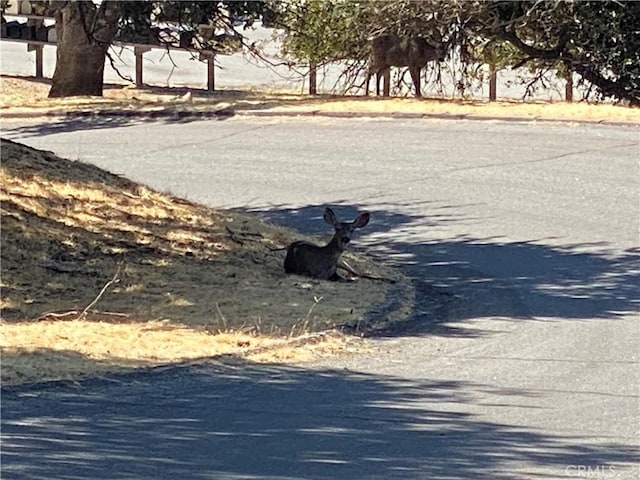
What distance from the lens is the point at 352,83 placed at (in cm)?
2705

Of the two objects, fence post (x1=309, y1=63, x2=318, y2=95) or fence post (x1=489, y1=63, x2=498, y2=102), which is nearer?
fence post (x1=489, y1=63, x2=498, y2=102)

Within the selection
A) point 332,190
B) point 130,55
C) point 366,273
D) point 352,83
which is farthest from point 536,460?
point 130,55

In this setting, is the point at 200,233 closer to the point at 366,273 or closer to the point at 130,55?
the point at 366,273

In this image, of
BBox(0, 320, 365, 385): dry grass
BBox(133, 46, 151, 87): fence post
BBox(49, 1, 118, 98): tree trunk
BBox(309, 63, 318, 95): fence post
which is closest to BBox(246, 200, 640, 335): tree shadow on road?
BBox(0, 320, 365, 385): dry grass

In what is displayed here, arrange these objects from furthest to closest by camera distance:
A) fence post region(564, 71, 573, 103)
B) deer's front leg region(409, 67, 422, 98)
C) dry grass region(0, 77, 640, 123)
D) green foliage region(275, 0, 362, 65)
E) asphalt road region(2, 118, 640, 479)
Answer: green foliage region(275, 0, 362, 65) → fence post region(564, 71, 573, 103) → deer's front leg region(409, 67, 422, 98) → dry grass region(0, 77, 640, 123) → asphalt road region(2, 118, 640, 479)

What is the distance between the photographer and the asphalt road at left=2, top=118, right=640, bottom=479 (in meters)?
7.30

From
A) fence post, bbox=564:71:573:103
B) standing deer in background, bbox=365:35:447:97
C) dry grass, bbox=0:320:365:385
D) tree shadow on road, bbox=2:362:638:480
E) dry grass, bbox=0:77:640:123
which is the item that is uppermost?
standing deer in background, bbox=365:35:447:97

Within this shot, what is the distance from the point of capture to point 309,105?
23266 mm

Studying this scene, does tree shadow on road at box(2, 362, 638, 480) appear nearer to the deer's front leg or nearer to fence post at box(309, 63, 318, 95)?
the deer's front leg

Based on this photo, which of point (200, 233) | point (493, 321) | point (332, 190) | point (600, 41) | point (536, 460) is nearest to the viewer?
point (536, 460)

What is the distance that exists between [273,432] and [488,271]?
5603mm

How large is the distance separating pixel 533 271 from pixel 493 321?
1930mm

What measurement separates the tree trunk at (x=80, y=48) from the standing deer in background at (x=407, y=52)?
4518 millimetres

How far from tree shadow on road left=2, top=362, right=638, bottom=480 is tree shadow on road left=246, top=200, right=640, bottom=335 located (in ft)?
7.01
